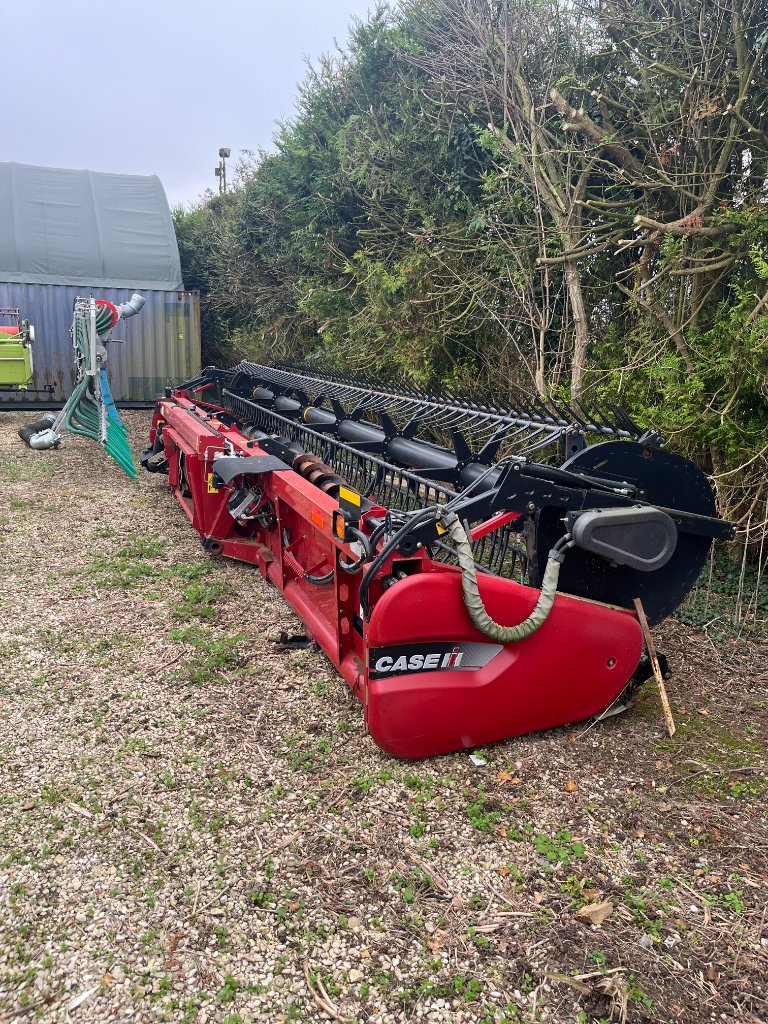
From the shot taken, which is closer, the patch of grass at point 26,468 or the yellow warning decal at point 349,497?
the yellow warning decal at point 349,497

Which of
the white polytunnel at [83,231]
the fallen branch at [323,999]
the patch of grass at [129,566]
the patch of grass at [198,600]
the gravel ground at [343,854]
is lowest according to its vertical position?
the fallen branch at [323,999]

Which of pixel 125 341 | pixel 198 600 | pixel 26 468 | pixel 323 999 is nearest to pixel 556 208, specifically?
pixel 198 600

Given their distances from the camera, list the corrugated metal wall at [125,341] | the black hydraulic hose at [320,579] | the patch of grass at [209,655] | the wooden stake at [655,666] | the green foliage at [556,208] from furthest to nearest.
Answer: the corrugated metal wall at [125,341]
the green foliage at [556,208]
the black hydraulic hose at [320,579]
the patch of grass at [209,655]
the wooden stake at [655,666]

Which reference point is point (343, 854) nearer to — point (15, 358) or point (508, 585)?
point (508, 585)

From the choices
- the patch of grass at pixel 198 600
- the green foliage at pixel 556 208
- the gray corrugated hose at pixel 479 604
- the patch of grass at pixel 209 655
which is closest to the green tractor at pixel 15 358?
the green foliage at pixel 556 208

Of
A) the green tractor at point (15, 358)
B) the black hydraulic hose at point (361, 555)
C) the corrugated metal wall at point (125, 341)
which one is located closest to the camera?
the black hydraulic hose at point (361, 555)

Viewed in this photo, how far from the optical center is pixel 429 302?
282 inches

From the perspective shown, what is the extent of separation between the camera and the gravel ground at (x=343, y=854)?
170cm

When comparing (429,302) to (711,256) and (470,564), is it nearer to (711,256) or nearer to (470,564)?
(711,256)

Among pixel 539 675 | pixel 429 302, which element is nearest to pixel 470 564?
pixel 539 675

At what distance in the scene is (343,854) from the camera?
2.15 meters

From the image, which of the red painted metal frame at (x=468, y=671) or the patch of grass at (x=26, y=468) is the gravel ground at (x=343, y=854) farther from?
the patch of grass at (x=26, y=468)

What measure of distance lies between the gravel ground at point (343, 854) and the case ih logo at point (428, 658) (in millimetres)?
373

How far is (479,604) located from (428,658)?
26 centimetres
